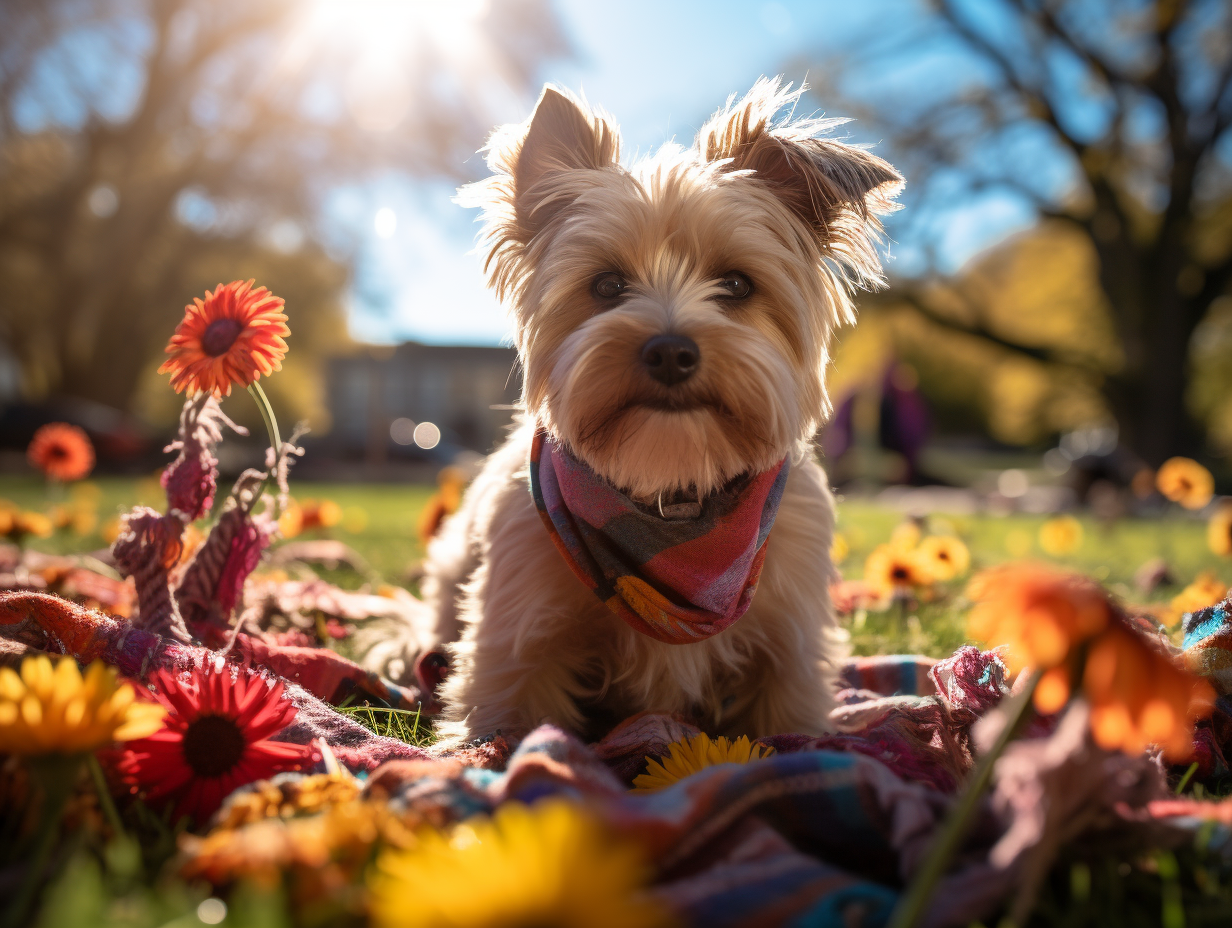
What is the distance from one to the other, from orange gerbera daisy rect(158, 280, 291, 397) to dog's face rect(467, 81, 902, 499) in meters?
0.78

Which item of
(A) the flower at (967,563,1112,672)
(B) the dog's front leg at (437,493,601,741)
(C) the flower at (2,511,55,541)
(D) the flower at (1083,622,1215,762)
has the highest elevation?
(A) the flower at (967,563,1112,672)

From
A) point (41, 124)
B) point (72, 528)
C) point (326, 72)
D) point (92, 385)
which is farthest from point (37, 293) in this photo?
point (72, 528)

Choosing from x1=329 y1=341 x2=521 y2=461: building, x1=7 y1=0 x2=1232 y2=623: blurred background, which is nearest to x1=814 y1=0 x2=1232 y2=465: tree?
x1=7 y1=0 x2=1232 y2=623: blurred background

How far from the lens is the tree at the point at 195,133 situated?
19.8m

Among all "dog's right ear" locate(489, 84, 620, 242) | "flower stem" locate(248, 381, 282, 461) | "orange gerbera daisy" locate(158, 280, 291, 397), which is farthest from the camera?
"dog's right ear" locate(489, 84, 620, 242)

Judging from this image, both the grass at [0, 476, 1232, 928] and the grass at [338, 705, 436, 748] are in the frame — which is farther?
the grass at [338, 705, 436, 748]

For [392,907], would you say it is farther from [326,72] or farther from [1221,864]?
[326,72]

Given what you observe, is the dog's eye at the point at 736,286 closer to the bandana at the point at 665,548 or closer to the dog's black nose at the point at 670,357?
the dog's black nose at the point at 670,357

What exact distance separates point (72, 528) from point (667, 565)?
164 inches

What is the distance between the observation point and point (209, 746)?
1.52 meters

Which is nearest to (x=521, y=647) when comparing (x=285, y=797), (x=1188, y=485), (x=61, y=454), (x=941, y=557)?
(x=285, y=797)

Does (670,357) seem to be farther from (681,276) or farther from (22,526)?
(22,526)

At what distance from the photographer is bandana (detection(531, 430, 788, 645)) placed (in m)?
2.24

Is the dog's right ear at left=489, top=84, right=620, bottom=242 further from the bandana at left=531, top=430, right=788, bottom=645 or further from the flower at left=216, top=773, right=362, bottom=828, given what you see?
the flower at left=216, top=773, right=362, bottom=828
